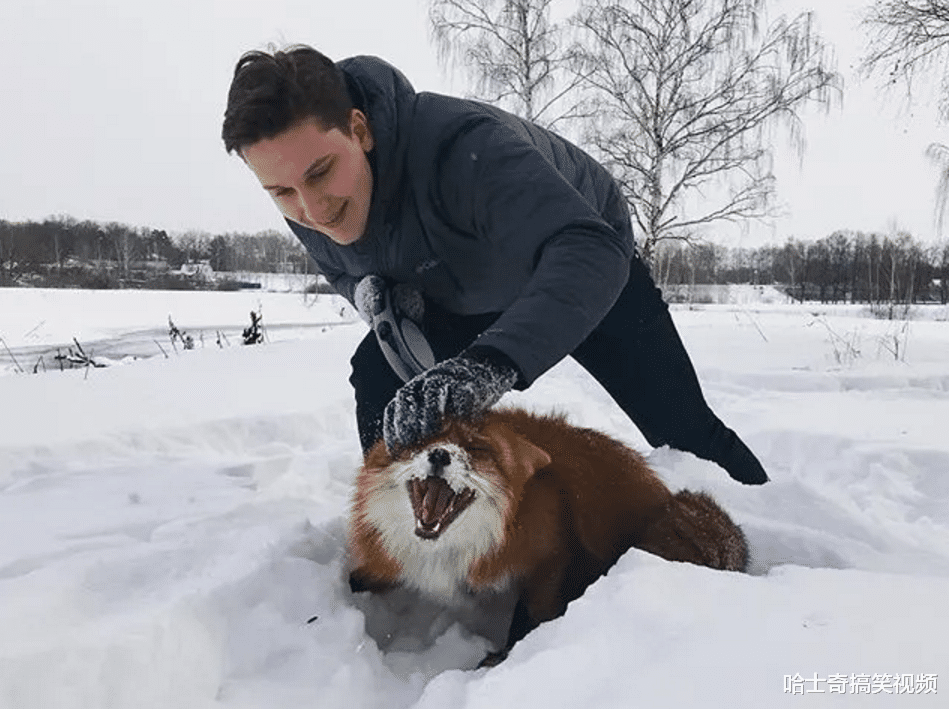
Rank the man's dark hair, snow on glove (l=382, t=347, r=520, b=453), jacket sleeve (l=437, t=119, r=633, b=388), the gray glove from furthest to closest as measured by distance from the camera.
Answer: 1. the gray glove
2. the man's dark hair
3. jacket sleeve (l=437, t=119, r=633, b=388)
4. snow on glove (l=382, t=347, r=520, b=453)

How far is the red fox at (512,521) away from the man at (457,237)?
5.5 inches

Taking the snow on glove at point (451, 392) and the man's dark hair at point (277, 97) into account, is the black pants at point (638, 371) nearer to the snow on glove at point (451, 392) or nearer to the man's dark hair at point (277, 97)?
the man's dark hair at point (277, 97)

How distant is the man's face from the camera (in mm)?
1562

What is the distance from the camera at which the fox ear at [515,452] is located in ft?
4.67

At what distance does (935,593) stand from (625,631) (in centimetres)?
51

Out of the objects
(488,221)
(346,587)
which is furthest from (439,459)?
(488,221)

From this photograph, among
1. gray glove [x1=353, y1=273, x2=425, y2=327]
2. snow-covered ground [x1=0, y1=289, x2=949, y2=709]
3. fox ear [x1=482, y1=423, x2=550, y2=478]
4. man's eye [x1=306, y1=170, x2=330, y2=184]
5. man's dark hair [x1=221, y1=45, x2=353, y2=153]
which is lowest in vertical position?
snow-covered ground [x1=0, y1=289, x2=949, y2=709]

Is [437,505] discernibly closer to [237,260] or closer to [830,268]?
[830,268]

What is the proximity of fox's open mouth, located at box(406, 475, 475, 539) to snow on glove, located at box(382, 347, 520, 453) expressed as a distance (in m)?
0.12

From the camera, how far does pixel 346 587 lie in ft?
5.22

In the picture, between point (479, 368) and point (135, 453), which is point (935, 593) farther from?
point (135, 453)

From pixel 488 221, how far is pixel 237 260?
69881mm

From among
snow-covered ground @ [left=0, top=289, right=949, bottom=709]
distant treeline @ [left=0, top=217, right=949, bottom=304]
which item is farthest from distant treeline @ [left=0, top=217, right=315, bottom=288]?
snow-covered ground @ [left=0, top=289, right=949, bottom=709]

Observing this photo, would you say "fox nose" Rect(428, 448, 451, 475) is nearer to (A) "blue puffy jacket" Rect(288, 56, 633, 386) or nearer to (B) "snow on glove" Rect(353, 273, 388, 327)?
(A) "blue puffy jacket" Rect(288, 56, 633, 386)
